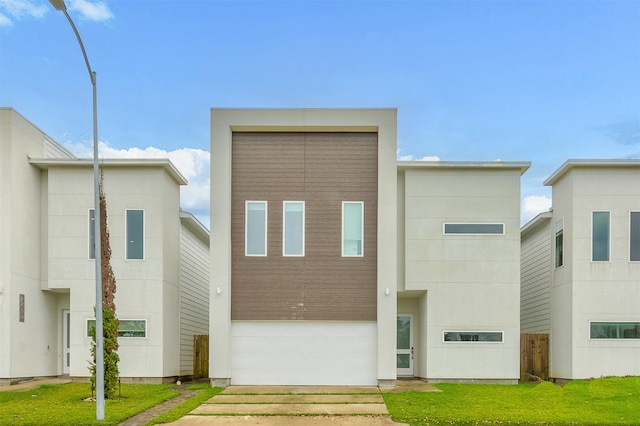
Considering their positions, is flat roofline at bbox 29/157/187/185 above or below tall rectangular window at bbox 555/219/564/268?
above

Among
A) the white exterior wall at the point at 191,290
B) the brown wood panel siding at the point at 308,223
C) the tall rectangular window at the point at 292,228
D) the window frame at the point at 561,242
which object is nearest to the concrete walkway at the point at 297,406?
the brown wood panel siding at the point at 308,223

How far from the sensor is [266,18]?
49.6 ft

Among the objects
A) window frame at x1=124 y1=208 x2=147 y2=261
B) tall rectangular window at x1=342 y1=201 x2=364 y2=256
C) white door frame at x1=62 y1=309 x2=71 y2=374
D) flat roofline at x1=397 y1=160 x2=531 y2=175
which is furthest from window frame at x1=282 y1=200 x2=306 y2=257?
white door frame at x1=62 y1=309 x2=71 y2=374

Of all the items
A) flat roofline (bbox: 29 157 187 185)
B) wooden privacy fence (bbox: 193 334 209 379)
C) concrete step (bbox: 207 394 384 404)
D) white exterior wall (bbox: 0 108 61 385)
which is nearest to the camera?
concrete step (bbox: 207 394 384 404)

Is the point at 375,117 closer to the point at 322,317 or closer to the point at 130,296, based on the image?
the point at 322,317

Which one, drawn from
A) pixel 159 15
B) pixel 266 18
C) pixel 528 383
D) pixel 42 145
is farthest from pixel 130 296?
pixel 528 383

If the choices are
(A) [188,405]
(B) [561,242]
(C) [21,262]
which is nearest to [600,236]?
(B) [561,242]

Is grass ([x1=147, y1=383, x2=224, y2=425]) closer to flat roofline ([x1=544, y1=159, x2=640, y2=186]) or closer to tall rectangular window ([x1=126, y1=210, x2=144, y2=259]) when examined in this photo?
tall rectangular window ([x1=126, y1=210, x2=144, y2=259])

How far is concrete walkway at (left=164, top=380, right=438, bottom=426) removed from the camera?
33.2ft

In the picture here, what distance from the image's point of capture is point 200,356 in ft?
55.9

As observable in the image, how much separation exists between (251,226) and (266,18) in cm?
593

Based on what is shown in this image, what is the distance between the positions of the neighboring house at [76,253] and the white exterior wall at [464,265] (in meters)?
7.38

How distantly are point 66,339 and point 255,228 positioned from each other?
23.2ft

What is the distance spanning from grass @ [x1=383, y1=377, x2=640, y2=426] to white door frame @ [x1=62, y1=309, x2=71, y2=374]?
9.92 metres
